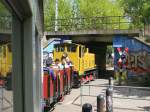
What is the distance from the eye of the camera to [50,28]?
46750 millimetres

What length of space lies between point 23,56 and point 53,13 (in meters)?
55.5

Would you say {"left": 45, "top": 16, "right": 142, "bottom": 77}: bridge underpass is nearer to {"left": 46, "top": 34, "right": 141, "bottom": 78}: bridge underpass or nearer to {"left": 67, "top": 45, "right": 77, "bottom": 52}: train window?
{"left": 46, "top": 34, "right": 141, "bottom": 78}: bridge underpass

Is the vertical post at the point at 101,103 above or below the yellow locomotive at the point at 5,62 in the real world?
below

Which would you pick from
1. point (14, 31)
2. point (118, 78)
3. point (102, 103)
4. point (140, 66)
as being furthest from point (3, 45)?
point (140, 66)

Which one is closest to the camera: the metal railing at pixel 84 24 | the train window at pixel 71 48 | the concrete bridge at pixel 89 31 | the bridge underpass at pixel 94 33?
the train window at pixel 71 48

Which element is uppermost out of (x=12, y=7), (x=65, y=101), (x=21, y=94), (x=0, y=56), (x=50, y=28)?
(x=50, y=28)

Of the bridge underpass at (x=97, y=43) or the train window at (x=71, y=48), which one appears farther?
the bridge underpass at (x=97, y=43)

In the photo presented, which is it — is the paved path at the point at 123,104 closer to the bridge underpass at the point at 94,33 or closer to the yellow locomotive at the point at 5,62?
the yellow locomotive at the point at 5,62

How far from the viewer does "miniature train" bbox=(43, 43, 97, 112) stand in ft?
47.6

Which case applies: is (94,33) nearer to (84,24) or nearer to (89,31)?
(89,31)

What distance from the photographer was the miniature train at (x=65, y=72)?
571 inches

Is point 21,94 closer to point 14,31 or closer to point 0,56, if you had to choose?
point 14,31

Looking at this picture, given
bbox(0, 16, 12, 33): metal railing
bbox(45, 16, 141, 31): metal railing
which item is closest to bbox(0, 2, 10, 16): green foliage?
bbox(0, 16, 12, 33): metal railing

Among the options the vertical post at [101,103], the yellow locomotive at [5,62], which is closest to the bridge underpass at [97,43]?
the vertical post at [101,103]
